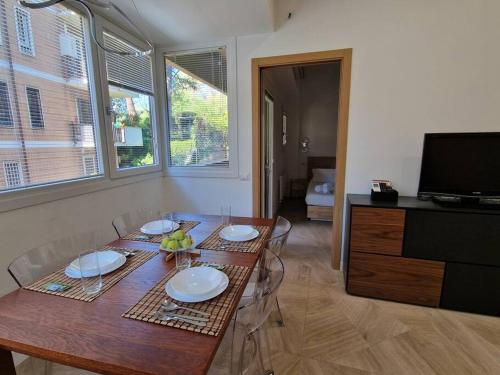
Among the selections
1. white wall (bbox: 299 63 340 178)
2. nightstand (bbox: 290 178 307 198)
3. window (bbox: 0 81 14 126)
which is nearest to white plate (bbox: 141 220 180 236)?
window (bbox: 0 81 14 126)

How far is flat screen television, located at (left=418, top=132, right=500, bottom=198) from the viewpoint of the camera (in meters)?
1.95

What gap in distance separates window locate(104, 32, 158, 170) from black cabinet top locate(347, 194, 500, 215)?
7.29ft

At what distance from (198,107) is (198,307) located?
239 centimetres

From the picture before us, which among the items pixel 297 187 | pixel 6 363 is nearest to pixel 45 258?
pixel 6 363

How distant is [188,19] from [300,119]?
4.25 metres

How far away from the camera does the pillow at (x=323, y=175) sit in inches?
211

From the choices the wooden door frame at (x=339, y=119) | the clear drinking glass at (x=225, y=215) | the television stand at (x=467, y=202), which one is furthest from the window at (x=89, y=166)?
the television stand at (x=467, y=202)

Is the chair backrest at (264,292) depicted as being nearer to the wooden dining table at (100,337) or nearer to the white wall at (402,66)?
the wooden dining table at (100,337)

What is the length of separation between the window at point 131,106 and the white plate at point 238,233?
54.3 inches

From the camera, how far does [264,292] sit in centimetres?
111

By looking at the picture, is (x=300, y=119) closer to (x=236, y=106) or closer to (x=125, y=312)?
(x=236, y=106)

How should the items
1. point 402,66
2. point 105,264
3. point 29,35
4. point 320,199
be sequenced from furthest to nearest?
point 320,199 → point 402,66 → point 29,35 → point 105,264

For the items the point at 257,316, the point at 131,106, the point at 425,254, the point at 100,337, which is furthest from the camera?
the point at 131,106

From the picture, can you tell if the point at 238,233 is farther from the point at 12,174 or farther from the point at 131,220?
the point at 12,174
